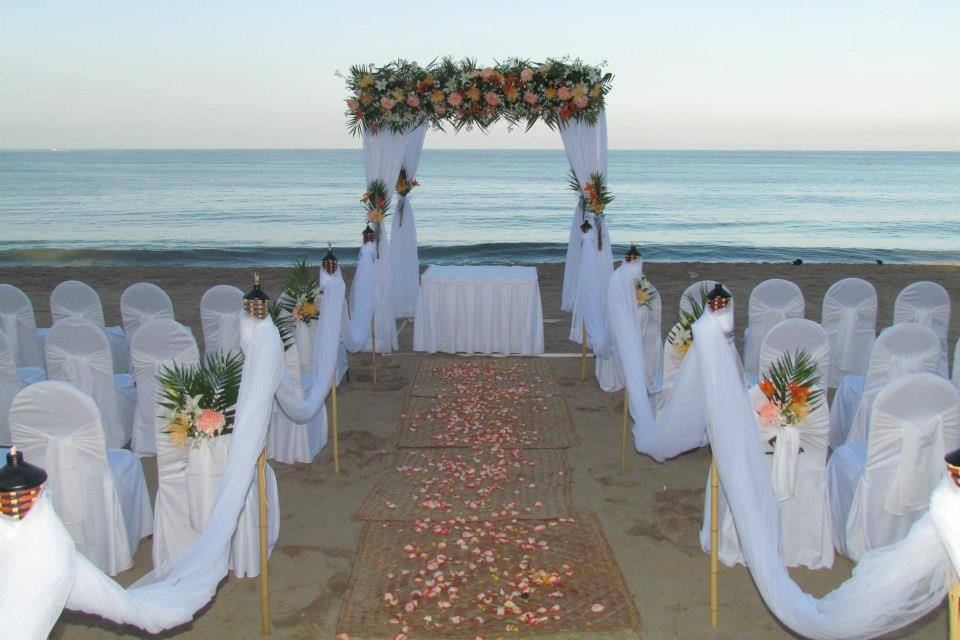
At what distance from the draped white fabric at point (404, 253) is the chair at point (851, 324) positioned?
5.51 metres

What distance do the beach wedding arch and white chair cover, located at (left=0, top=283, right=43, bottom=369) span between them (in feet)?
12.0

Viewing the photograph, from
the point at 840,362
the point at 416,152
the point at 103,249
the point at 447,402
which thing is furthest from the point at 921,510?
the point at 103,249

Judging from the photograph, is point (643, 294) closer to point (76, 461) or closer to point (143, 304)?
point (143, 304)

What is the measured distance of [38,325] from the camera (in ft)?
38.9

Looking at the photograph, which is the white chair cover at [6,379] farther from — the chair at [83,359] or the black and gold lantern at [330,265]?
the black and gold lantern at [330,265]

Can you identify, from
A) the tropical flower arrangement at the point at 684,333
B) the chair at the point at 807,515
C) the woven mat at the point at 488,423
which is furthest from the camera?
the woven mat at the point at 488,423

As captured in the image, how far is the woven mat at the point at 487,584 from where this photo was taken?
13.7ft

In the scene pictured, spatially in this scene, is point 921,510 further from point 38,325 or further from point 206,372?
point 38,325

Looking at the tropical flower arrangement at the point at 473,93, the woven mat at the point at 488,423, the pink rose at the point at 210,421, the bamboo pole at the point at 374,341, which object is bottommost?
the woven mat at the point at 488,423

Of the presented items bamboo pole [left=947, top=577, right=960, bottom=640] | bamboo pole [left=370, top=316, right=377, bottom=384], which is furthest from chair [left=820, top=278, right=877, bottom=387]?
bamboo pole [left=947, top=577, right=960, bottom=640]

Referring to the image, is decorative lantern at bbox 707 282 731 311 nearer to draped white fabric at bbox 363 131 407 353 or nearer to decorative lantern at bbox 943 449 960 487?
decorative lantern at bbox 943 449 960 487

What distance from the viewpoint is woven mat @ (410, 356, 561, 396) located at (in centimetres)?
861

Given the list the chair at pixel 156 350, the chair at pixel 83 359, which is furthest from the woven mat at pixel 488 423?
the chair at pixel 83 359

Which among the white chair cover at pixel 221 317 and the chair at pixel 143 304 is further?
the chair at pixel 143 304
